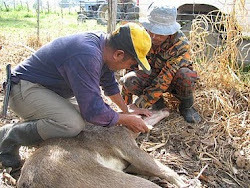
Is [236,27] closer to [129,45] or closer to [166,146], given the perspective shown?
[166,146]

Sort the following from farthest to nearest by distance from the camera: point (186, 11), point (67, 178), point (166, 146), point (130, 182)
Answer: point (186, 11) → point (166, 146) → point (130, 182) → point (67, 178)

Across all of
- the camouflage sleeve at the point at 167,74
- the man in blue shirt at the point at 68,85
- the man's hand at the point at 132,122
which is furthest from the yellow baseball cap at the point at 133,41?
the camouflage sleeve at the point at 167,74

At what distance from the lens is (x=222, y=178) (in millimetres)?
3410

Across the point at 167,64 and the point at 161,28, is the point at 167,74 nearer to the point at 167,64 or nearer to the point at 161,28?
the point at 167,64

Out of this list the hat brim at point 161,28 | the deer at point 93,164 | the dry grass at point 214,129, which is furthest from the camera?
the hat brim at point 161,28

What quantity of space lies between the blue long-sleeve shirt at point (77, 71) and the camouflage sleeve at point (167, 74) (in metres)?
0.85

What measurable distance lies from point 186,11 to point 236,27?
2.60 metres

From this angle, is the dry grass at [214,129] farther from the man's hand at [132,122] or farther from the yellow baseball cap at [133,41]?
the yellow baseball cap at [133,41]

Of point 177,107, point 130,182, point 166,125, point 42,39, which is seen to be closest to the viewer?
point 130,182

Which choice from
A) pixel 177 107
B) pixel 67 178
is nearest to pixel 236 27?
pixel 177 107

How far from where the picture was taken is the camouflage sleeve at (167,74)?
160 inches

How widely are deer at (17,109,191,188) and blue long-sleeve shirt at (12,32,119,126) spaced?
0.33 metres

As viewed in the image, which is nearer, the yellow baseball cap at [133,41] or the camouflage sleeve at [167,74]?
the yellow baseball cap at [133,41]

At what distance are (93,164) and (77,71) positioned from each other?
29.9 inches
